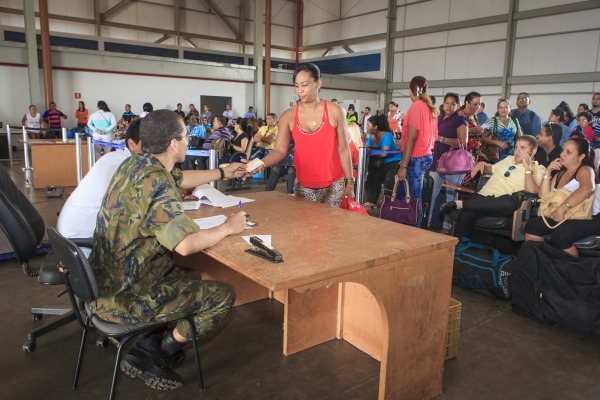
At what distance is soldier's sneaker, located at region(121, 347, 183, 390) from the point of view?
7.07ft

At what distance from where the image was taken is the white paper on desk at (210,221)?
2.12 meters

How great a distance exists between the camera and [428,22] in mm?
16234

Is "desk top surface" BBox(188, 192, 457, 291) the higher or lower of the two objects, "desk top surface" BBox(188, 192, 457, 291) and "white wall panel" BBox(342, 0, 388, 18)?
the lower

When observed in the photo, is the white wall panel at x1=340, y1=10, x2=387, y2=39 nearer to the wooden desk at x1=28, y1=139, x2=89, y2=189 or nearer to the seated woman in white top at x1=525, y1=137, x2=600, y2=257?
the wooden desk at x1=28, y1=139, x2=89, y2=189

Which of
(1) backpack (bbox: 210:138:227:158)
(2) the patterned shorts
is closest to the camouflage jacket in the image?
(2) the patterned shorts

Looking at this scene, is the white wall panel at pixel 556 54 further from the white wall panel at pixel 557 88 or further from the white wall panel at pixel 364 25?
the white wall panel at pixel 364 25

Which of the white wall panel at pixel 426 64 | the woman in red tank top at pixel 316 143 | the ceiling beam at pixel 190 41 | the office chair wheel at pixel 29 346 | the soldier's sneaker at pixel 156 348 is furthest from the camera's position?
the ceiling beam at pixel 190 41

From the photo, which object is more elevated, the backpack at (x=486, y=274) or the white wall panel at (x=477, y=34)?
the white wall panel at (x=477, y=34)

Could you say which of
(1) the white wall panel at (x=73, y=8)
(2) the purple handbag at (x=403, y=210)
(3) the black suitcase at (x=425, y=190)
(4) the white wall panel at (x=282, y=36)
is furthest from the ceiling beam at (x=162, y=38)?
(2) the purple handbag at (x=403, y=210)

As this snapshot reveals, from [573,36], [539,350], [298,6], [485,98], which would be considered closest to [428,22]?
[485,98]

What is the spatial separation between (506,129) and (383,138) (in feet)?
4.85

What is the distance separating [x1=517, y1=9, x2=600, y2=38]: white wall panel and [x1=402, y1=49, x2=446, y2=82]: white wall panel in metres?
2.81

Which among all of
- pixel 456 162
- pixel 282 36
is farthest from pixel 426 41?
pixel 456 162

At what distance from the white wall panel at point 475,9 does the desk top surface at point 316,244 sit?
47.3ft
